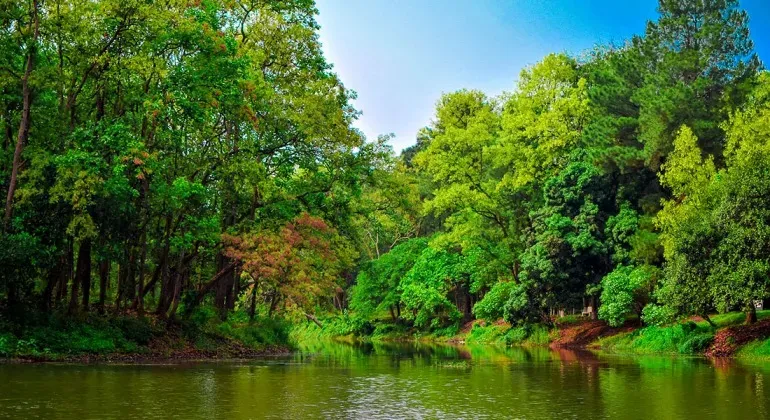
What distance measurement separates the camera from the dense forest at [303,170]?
26250 mm

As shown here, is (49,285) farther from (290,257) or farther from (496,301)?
(496,301)

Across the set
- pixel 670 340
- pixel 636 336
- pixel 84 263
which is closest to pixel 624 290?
pixel 636 336

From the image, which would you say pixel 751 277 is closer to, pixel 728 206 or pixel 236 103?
pixel 728 206

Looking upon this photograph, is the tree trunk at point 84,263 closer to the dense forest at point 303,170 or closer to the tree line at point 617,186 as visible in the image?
the dense forest at point 303,170

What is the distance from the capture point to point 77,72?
2780 centimetres

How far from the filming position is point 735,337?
113 feet

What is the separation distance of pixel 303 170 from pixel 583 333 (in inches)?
859

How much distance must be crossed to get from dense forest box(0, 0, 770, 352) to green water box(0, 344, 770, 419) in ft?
20.3

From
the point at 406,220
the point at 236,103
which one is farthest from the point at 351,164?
the point at 406,220

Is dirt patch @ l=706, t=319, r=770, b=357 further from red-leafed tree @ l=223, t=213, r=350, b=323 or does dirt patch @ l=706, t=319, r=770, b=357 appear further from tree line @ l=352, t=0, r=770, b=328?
red-leafed tree @ l=223, t=213, r=350, b=323

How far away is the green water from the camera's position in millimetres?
13906

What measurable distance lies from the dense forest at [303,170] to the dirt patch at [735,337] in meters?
1.04

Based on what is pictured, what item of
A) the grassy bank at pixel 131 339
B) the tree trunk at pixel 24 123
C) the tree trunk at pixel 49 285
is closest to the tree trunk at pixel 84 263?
the tree trunk at pixel 49 285

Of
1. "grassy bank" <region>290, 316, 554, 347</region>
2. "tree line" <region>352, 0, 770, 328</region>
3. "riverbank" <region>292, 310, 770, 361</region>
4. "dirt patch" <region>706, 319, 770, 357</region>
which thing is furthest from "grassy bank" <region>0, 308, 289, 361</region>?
"dirt patch" <region>706, 319, 770, 357</region>
